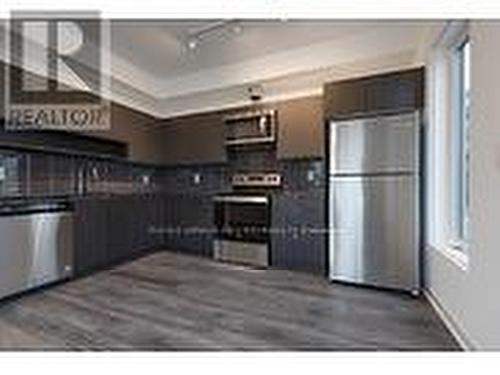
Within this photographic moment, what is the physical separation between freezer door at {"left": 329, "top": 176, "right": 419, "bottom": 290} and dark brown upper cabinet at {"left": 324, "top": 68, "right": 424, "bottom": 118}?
65cm

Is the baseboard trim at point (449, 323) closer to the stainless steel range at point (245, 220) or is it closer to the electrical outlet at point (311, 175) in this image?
the electrical outlet at point (311, 175)

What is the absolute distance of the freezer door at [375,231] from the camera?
360 centimetres

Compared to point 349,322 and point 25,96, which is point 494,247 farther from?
point 25,96

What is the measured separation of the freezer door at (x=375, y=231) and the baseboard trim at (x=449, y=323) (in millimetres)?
209

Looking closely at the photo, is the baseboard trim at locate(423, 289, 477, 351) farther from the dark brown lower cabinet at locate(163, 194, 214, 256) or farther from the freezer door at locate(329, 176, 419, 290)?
the dark brown lower cabinet at locate(163, 194, 214, 256)

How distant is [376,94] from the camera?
150 inches

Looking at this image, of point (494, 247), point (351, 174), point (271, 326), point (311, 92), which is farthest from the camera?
point (311, 92)

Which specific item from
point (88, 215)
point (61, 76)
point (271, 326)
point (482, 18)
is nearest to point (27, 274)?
point (88, 215)

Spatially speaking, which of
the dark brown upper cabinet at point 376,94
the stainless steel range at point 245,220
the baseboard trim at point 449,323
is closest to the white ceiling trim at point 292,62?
the dark brown upper cabinet at point 376,94

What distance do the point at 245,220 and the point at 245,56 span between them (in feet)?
6.36

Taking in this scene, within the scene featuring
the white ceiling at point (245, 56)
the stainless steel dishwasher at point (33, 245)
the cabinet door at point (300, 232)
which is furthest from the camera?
the cabinet door at point (300, 232)

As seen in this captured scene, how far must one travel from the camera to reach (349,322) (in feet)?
9.33
